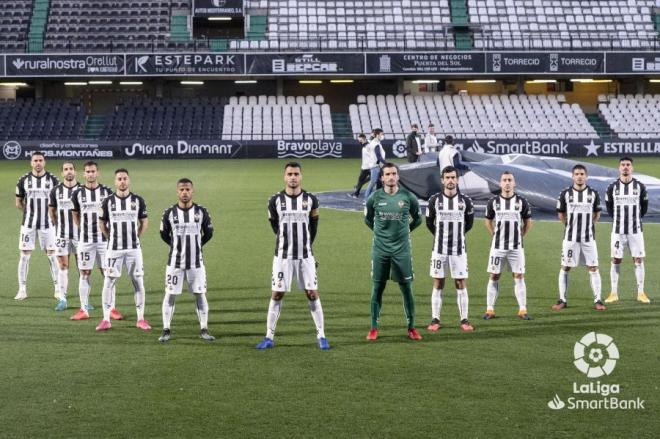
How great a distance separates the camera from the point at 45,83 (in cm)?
4831

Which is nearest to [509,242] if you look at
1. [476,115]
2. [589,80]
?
[476,115]

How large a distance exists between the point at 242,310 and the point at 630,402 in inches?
198

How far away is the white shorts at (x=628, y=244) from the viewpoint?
11.5 m

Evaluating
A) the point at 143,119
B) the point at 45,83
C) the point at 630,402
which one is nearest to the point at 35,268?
the point at 630,402

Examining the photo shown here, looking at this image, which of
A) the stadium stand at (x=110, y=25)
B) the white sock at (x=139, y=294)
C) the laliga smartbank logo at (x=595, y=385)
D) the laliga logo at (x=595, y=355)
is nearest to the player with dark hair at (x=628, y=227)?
the laliga logo at (x=595, y=355)

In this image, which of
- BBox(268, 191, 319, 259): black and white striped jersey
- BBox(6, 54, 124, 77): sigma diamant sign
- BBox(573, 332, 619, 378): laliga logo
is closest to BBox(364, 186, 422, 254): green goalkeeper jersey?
BBox(268, 191, 319, 259): black and white striped jersey

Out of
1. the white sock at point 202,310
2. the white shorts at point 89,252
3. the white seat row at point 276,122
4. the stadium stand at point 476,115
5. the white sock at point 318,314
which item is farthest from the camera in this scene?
the stadium stand at point 476,115

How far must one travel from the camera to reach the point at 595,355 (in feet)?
28.8

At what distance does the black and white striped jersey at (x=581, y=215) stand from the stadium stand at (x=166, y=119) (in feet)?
104

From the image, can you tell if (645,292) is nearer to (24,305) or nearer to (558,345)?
(558,345)

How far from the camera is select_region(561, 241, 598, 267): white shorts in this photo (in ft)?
36.2

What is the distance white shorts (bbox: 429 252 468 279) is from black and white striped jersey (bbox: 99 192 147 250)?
3.15 meters

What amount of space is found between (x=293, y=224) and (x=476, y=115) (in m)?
36.5

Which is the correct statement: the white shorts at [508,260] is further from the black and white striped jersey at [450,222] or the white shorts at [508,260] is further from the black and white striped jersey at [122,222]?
the black and white striped jersey at [122,222]
